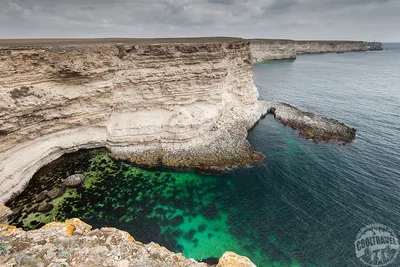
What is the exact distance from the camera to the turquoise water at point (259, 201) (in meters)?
15.3

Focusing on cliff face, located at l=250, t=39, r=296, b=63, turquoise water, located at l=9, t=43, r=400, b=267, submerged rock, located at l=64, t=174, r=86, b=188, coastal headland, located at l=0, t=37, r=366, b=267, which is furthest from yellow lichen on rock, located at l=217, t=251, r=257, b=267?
cliff face, located at l=250, t=39, r=296, b=63

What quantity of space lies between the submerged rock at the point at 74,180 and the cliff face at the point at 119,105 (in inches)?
126

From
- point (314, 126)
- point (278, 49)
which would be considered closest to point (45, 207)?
point (314, 126)

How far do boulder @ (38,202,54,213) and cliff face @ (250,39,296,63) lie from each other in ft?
349

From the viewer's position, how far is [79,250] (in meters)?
7.88

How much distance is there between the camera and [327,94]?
50.7m

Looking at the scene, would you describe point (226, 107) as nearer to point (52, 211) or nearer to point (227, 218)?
point (227, 218)

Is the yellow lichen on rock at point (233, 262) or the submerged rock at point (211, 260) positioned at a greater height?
the yellow lichen on rock at point (233, 262)

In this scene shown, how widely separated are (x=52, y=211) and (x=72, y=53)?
1369cm

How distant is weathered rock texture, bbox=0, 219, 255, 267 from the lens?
7422 mm

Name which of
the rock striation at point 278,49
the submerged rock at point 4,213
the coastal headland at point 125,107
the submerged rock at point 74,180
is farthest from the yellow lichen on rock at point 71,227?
the rock striation at point 278,49

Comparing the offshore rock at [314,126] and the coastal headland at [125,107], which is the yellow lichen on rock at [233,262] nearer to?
the coastal headland at [125,107]

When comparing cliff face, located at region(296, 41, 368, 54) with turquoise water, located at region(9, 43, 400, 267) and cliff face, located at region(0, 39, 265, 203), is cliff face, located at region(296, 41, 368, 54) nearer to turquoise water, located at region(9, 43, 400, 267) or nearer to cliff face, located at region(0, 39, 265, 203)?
turquoise water, located at region(9, 43, 400, 267)

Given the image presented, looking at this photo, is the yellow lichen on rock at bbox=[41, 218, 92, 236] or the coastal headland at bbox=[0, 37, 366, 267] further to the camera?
the coastal headland at bbox=[0, 37, 366, 267]
